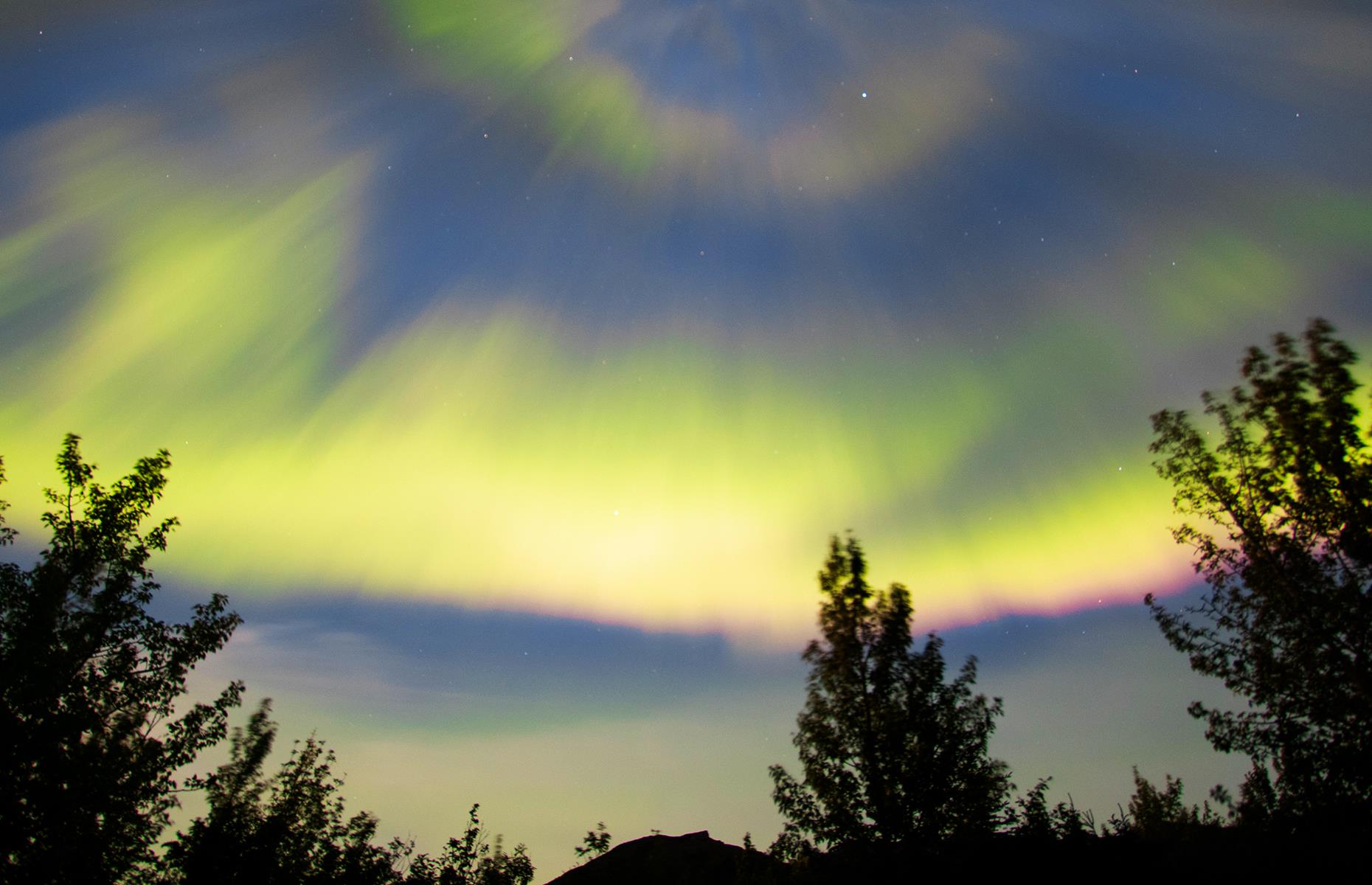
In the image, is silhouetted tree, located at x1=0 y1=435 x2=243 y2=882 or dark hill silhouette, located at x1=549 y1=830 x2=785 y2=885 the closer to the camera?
silhouetted tree, located at x1=0 y1=435 x2=243 y2=882

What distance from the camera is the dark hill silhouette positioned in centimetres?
4391

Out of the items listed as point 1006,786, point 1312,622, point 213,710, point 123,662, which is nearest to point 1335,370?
point 1312,622

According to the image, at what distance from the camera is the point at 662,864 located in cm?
4556

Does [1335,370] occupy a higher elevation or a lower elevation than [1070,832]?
higher

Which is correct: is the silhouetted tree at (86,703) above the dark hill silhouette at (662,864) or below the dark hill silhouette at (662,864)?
above

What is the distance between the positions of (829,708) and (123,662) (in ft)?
72.5

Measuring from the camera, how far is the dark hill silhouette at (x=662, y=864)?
43.9m

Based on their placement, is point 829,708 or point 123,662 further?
point 829,708

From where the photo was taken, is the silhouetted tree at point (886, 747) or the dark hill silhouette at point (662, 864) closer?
the silhouetted tree at point (886, 747)

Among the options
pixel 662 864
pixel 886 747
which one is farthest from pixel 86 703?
pixel 662 864

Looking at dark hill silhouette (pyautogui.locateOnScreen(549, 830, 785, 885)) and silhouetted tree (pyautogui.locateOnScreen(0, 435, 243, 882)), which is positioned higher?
silhouetted tree (pyautogui.locateOnScreen(0, 435, 243, 882))

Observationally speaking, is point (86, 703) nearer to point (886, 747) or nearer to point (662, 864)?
point (886, 747)

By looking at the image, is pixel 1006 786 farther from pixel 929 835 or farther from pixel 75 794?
pixel 75 794

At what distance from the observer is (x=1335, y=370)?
20125 millimetres
